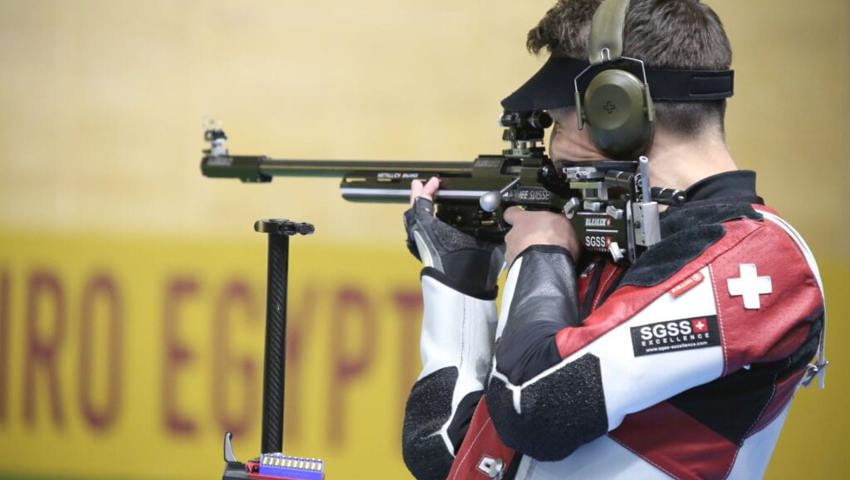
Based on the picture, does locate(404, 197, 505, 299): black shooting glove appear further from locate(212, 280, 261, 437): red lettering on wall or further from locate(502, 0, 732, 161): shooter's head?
locate(212, 280, 261, 437): red lettering on wall

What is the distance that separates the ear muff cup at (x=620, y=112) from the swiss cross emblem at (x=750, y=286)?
0.25 metres

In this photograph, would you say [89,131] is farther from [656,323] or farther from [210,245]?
[656,323]

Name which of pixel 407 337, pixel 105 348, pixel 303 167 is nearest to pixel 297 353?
pixel 407 337

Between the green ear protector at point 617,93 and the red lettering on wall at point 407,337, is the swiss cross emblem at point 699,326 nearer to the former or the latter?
the green ear protector at point 617,93

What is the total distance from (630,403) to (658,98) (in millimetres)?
432

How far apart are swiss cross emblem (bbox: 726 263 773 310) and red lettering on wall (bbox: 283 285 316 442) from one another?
2.33m

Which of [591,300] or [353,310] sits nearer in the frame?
[591,300]

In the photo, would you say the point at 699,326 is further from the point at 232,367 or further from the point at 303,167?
the point at 232,367

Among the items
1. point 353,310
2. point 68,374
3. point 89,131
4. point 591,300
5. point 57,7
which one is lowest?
point 68,374

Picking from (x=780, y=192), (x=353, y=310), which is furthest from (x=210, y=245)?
(x=780, y=192)

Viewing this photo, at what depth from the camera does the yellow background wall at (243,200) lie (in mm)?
3143

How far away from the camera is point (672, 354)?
4.43 feet

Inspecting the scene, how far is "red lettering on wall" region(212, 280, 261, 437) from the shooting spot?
3637mm

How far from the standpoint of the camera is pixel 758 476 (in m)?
1.51
